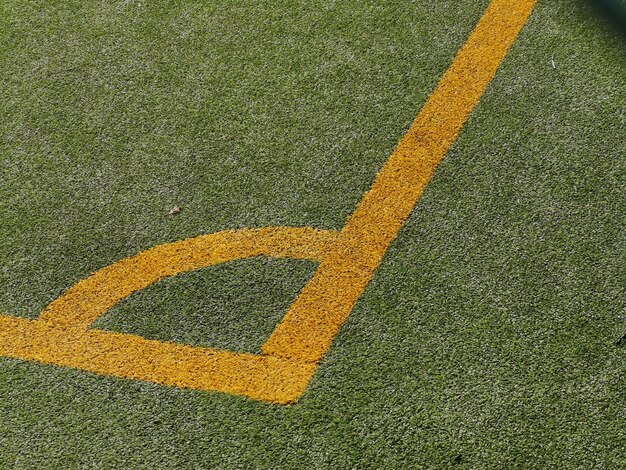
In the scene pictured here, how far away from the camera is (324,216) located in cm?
301

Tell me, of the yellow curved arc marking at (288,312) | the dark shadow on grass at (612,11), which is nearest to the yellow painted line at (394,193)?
the yellow curved arc marking at (288,312)

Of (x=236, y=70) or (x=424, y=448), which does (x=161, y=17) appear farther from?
(x=424, y=448)

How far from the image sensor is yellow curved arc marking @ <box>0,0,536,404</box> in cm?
262

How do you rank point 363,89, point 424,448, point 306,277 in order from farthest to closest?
point 363,89 < point 306,277 < point 424,448

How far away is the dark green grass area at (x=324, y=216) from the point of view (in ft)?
8.02

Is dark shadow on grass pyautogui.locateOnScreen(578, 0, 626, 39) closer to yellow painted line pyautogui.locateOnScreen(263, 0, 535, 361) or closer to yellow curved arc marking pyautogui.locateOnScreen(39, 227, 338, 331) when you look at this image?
yellow painted line pyautogui.locateOnScreen(263, 0, 535, 361)

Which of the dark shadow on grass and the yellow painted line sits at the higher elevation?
the yellow painted line

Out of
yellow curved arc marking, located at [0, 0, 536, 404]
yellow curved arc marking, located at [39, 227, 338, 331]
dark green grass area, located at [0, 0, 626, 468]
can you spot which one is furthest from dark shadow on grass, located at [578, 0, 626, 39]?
yellow curved arc marking, located at [39, 227, 338, 331]

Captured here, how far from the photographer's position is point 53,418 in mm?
2549

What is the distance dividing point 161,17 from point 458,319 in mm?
2142

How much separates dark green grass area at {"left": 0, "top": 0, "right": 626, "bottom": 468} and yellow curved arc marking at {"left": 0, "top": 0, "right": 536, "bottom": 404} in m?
0.04

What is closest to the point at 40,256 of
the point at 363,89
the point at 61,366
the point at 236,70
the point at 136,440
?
the point at 61,366

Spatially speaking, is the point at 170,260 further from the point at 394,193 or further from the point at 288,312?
the point at 394,193

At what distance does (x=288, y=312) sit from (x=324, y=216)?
43cm
